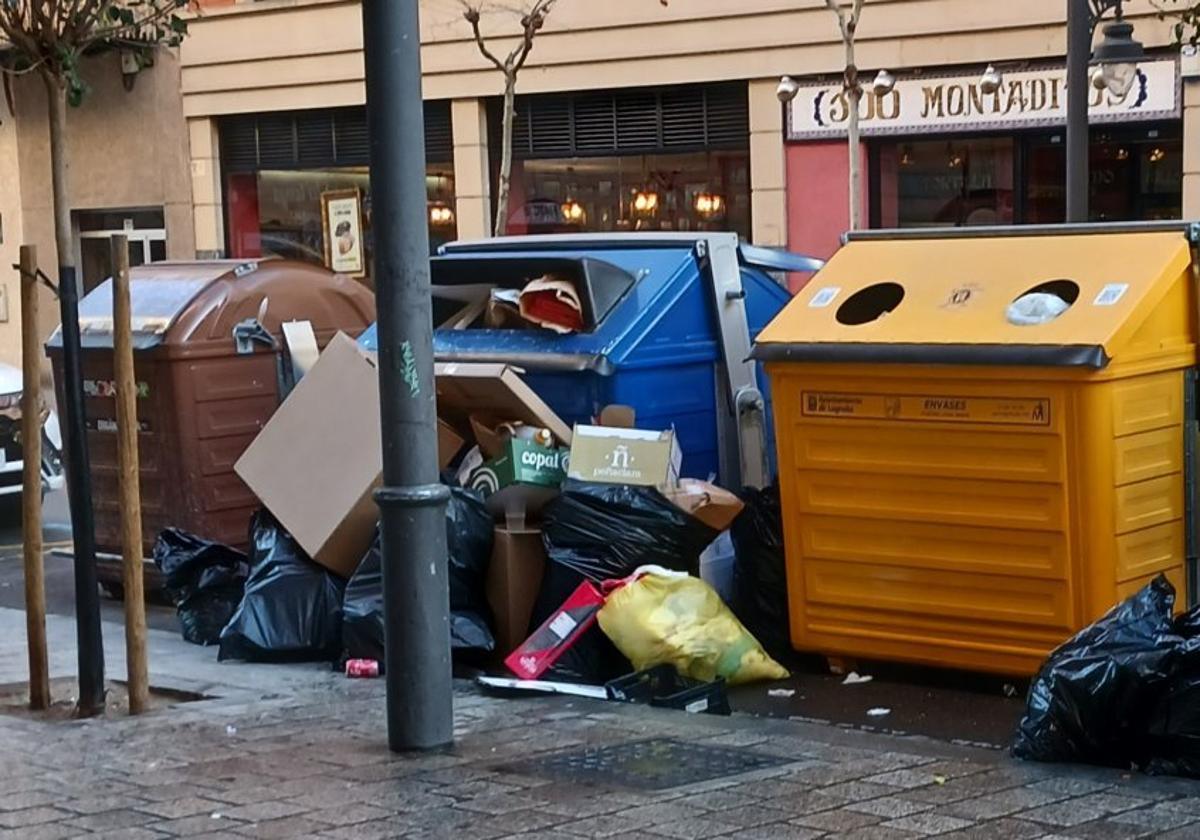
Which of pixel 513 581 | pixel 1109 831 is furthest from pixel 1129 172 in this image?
pixel 1109 831

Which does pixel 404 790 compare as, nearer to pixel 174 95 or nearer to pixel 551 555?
pixel 551 555

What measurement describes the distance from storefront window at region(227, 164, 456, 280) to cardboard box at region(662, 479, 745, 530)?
13915 mm

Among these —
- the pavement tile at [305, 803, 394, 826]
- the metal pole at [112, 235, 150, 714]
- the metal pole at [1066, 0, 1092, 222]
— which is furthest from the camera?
the metal pole at [1066, 0, 1092, 222]

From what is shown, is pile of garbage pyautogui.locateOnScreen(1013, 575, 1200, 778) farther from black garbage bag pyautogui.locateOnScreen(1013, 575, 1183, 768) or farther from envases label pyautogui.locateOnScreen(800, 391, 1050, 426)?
envases label pyautogui.locateOnScreen(800, 391, 1050, 426)

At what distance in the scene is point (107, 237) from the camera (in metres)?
23.5

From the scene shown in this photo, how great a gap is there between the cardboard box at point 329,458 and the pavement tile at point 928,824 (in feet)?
10.2

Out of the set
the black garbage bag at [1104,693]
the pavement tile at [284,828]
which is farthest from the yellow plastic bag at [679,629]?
the pavement tile at [284,828]

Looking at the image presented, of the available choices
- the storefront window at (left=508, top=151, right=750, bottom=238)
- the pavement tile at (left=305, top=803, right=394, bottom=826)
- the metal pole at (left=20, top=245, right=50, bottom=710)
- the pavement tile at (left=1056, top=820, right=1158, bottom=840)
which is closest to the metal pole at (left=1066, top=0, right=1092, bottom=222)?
the pavement tile at (left=1056, top=820, right=1158, bottom=840)

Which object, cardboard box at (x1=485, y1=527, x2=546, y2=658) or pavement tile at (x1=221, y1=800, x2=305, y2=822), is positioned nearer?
pavement tile at (x1=221, y1=800, x2=305, y2=822)

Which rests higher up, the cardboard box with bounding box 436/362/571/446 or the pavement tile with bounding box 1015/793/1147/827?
the cardboard box with bounding box 436/362/571/446

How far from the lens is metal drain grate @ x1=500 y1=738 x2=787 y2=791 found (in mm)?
4938

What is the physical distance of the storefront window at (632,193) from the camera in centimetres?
1820

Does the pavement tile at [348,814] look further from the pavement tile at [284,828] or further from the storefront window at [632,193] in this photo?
the storefront window at [632,193]

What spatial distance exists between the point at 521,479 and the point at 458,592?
0.50m
